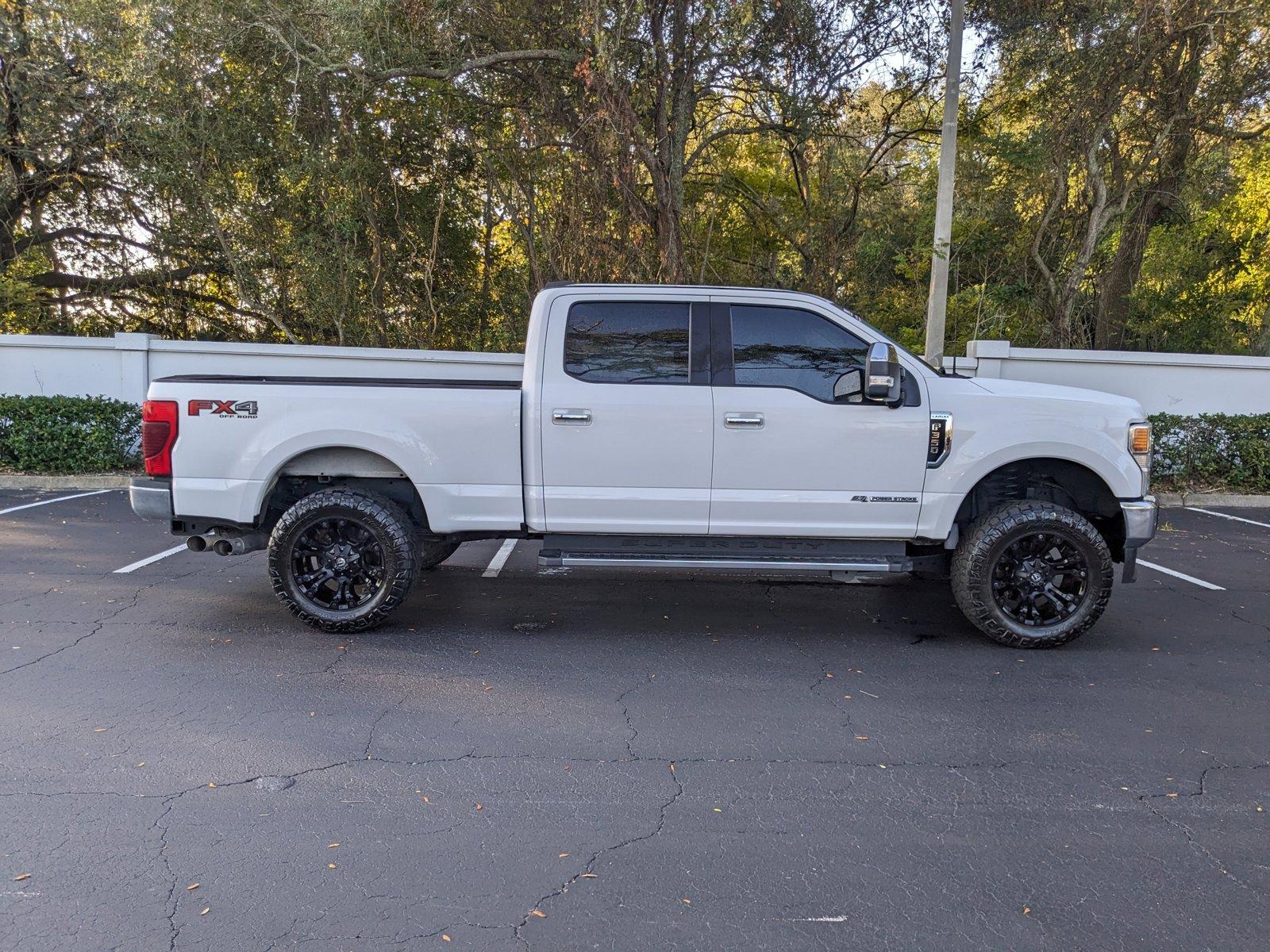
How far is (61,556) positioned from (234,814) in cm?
525

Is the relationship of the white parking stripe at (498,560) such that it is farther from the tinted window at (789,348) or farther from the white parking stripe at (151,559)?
the tinted window at (789,348)

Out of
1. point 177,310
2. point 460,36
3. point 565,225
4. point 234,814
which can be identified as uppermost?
point 460,36

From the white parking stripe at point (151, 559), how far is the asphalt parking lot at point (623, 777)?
619 millimetres

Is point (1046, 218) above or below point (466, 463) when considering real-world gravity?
above

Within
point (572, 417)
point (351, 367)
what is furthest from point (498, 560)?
point (351, 367)

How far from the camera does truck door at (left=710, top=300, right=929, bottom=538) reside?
566 cm

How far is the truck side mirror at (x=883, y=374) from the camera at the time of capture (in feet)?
17.4

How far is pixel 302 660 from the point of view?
5.40m

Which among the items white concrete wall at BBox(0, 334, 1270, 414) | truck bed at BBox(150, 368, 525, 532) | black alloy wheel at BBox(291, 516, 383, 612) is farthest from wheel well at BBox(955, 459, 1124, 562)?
white concrete wall at BBox(0, 334, 1270, 414)

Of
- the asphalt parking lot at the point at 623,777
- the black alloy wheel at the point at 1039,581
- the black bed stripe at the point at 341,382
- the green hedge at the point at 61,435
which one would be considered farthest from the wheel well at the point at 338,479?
the green hedge at the point at 61,435

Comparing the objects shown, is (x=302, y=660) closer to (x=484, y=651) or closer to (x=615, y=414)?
(x=484, y=651)

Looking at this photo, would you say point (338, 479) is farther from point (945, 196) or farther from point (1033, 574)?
point (945, 196)

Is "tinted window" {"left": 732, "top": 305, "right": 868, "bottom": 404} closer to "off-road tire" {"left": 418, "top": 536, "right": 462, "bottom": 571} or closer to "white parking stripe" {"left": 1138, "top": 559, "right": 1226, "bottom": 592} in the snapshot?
"off-road tire" {"left": 418, "top": 536, "right": 462, "bottom": 571}

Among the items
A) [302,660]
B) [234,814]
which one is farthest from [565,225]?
[234,814]
